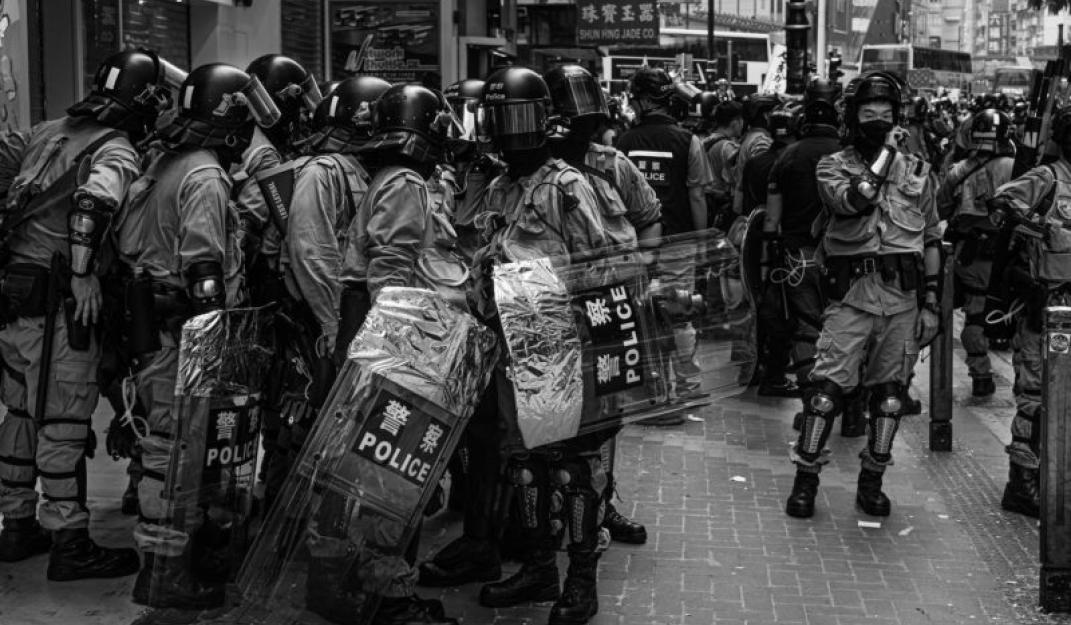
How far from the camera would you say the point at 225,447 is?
213 inches

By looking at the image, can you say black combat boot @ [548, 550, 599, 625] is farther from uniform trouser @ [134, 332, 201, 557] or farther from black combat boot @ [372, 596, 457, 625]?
uniform trouser @ [134, 332, 201, 557]

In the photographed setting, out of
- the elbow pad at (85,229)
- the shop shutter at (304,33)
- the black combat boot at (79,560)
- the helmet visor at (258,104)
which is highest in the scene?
the shop shutter at (304,33)

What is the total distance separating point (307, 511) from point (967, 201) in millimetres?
8077

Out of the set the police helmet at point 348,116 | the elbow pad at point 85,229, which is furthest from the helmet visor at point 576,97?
the elbow pad at point 85,229

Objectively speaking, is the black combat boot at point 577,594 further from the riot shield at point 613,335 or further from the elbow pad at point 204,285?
the elbow pad at point 204,285

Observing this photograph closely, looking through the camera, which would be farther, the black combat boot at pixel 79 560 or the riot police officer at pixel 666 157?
the riot police officer at pixel 666 157

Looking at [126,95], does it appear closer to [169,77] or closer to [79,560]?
[169,77]

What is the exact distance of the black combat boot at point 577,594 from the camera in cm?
550

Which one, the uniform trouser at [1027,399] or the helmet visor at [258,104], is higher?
the helmet visor at [258,104]

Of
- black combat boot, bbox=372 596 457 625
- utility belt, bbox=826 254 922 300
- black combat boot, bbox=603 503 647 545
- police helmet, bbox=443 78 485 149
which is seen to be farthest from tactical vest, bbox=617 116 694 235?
black combat boot, bbox=372 596 457 625

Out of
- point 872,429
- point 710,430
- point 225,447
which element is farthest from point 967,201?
point 225,447

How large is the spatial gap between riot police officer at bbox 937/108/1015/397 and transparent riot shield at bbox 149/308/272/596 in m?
6.68

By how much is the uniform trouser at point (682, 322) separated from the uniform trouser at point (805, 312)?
4520 mm

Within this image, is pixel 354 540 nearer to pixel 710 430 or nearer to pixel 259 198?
pixel 259 198
